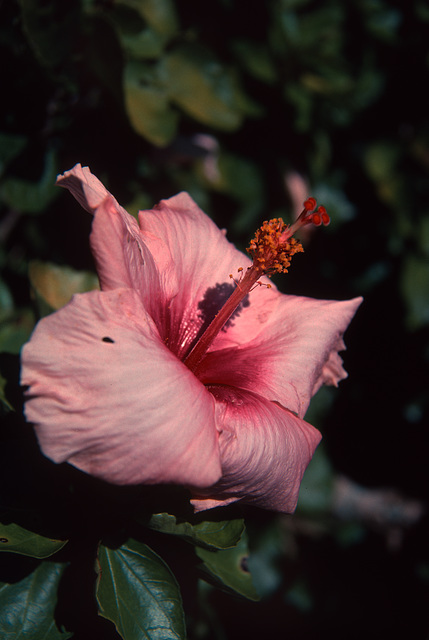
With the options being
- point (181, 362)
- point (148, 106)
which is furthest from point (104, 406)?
point (148, 106)

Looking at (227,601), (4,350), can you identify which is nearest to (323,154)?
(4,350)

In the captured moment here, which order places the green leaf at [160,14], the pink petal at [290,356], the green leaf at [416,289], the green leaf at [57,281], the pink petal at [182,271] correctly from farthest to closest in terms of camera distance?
the green leaf at [416,289]
the green leaf at [160,14]
the green leaf at [57,281]
the pink petal at [290,356]
the pink petal at [182,271]

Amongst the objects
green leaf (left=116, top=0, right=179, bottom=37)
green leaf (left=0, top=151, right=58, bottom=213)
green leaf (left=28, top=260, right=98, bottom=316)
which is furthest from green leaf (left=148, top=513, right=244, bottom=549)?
green leaf (left=116, top=0, right=179, bottom=37)

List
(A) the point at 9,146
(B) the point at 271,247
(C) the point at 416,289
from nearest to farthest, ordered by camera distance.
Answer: (B) the point at 271,247 < (A) the point at 9,146 < (C) the point at 416,289

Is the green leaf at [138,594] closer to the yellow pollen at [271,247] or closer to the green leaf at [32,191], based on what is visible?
the yellow pollen at [271,247]

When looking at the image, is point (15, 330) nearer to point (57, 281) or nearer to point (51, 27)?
point (57, 281)

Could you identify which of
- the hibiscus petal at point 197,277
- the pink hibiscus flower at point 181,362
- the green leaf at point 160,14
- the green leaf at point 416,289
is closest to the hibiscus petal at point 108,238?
the pink hibiscus flower at point 181,362
